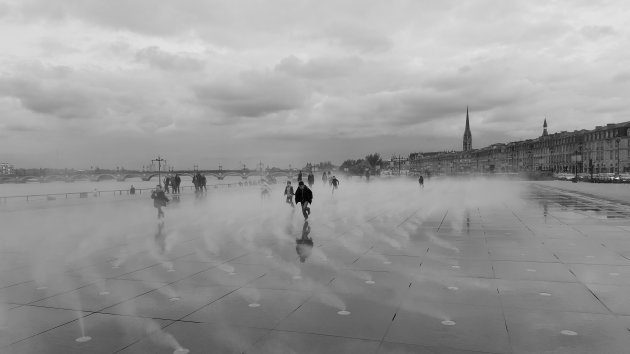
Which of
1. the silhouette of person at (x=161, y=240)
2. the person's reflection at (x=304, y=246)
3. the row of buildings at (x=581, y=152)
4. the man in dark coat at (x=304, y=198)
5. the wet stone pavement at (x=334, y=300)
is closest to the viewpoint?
the wet stone pavement at (x=334, y=300)

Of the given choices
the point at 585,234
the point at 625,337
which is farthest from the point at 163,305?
the point at 585,234

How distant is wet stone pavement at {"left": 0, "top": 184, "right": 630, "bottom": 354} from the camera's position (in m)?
5.21

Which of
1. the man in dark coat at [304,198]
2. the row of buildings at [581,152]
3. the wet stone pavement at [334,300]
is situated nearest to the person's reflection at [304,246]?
the wet stone pavement at [334,300]

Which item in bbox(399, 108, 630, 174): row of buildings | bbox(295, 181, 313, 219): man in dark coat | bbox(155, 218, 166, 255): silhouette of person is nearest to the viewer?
bbox(155, 218, 166, 255): silhouette of person

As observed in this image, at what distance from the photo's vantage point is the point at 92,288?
7688mm

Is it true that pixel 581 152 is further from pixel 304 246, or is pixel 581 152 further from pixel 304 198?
pixel 304 246

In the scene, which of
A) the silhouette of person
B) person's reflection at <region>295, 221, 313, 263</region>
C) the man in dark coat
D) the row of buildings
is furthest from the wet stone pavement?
the row of buildings

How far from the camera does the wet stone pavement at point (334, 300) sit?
5211 mm

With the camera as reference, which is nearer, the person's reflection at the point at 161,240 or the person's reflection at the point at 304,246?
the person's reflection at the point at 304,246

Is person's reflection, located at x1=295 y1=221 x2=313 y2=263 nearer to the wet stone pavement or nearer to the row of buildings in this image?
the wet stone pavement

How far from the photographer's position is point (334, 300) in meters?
6.77

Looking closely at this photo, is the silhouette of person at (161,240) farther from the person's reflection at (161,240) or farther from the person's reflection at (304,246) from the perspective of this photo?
the person's reflection at (304,246)

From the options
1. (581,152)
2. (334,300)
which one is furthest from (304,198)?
(581,152)

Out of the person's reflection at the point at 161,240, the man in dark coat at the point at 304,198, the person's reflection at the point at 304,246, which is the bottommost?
the person's reflection at the point at 304,246
